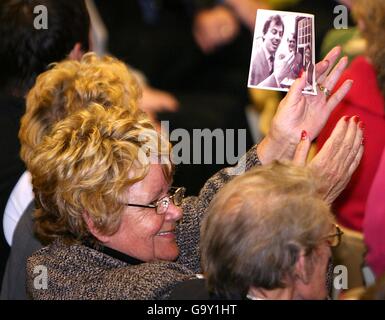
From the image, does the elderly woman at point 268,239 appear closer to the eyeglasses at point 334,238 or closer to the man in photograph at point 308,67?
the eyeglasses at point 334,238

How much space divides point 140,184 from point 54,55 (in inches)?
44.0

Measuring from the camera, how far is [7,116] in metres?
3.34

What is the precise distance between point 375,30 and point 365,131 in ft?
1.29

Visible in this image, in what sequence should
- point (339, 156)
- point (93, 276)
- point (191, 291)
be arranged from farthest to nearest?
1. point (339, 156)
2. point (93, 276)
3. point (191, 291)

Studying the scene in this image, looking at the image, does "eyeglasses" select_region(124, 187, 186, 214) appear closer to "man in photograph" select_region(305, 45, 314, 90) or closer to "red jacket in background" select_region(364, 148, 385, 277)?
"man in photograph" select_region(305, 45, 314, 90)

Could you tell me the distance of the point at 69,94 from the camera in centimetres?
313

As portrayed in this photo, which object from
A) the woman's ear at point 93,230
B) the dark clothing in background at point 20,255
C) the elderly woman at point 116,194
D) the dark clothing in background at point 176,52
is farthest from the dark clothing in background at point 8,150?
the dark clothing in background at point 176,52

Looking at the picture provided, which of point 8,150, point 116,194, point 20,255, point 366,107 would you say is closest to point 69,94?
point 8,150

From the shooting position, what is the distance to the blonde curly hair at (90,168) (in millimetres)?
2549

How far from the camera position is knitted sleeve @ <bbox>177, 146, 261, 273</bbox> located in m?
2.86

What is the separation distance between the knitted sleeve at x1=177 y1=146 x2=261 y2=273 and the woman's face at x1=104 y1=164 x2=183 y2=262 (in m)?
0.19

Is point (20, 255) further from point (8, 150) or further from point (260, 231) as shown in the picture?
point (260, 231)

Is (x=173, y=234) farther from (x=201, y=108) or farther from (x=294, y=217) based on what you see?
(x=201, y=108)
